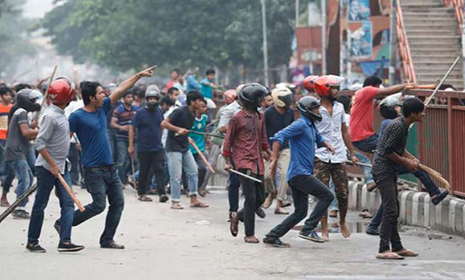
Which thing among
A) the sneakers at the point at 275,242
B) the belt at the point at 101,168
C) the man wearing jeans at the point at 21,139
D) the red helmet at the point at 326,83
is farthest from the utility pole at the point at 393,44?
the belt at the point at 101,168

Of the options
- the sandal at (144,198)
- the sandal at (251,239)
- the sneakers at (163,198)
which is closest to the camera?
the sandal at (251,239)

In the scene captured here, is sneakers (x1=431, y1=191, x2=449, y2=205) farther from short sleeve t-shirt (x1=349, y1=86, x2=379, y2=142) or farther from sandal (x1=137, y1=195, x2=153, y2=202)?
sandal (x1=137, y1=195, x2=153, y2=202)

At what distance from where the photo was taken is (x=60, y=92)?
10.6m

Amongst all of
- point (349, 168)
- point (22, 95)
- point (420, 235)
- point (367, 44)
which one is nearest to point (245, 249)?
point (420, 235)

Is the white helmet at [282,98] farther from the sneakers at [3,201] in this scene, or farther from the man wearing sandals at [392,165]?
the man wearing sandals at [392,165]

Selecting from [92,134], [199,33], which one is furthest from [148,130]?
[199,33]

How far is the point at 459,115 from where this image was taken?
41.3ft

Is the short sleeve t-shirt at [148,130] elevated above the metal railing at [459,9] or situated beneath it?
situated beneath

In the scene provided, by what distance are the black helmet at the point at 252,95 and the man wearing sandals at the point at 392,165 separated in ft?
5.26

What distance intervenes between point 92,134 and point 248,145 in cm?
174

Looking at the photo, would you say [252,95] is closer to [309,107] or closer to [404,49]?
[309,107]

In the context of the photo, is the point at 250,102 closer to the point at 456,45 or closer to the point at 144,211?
the point at 144,211

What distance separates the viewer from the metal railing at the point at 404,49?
26.4 meters

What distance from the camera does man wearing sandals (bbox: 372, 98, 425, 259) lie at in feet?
33.6
